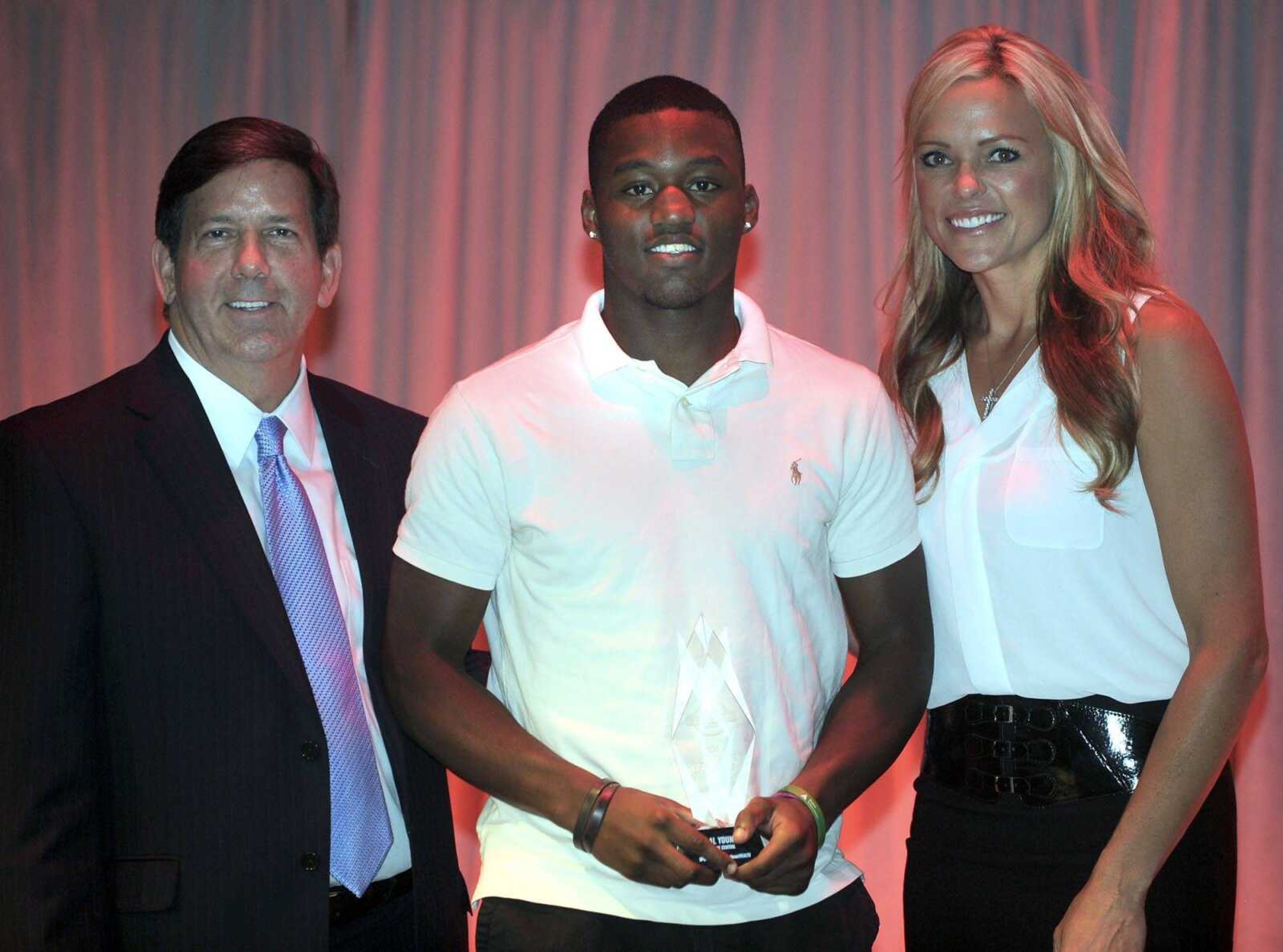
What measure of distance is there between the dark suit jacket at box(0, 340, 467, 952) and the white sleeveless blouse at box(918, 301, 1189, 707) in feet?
3.64

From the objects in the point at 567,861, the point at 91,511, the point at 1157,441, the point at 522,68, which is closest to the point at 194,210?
the point at 91,511

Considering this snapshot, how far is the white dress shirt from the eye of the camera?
7.55ft

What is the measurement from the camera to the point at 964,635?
7.39 ft

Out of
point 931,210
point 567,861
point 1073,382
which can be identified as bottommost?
point 567,861

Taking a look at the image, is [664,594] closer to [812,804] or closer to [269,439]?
[812,804]

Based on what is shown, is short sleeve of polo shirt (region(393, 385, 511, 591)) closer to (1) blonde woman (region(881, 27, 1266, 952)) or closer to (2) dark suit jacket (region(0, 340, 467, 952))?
(2) dark suit jacket (region(0, 340, 467, 952))

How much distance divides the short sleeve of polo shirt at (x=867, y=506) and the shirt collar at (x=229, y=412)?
98 centimetres

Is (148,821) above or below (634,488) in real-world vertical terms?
below

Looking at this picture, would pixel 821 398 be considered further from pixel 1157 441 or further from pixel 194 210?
pixel 194 210

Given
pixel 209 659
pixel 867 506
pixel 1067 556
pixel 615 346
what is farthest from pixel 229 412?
pixel 1067 556

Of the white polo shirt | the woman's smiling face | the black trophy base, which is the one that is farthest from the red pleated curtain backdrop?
the black trophy base

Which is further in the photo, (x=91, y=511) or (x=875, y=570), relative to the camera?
(x=875, y=570)

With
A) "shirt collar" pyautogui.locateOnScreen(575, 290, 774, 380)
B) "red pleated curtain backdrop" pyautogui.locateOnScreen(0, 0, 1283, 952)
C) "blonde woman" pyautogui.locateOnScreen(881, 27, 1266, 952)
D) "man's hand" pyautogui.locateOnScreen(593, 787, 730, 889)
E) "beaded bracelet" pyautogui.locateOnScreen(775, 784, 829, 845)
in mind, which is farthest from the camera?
"red pleated curtain backdrop" pyautogui.locateOnScreen(0, 0, 1283, 952)

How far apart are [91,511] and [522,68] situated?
2.82 m
